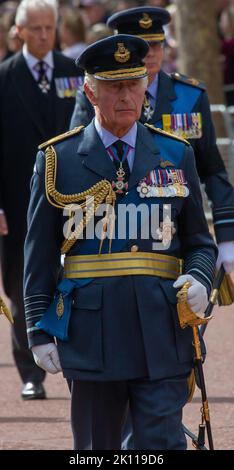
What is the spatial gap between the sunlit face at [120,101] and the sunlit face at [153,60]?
54.3 inches

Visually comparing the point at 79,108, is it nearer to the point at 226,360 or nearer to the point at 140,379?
the point at 140,379

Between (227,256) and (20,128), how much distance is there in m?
2.08

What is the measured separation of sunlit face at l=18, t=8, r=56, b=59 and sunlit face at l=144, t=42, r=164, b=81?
1.48 meters

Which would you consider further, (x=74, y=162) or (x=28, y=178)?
(x=28, y=178)

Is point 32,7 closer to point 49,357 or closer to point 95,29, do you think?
point 49,357

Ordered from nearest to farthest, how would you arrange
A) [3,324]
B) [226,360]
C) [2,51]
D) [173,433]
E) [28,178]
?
[173,433]
[28,178]
[226,360]
[3,324]
[2,51]

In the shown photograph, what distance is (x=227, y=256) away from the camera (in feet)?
20.0

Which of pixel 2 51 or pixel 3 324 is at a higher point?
pixel 2 51

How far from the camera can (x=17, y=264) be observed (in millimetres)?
7961

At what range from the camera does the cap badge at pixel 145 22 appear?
21.5 ft

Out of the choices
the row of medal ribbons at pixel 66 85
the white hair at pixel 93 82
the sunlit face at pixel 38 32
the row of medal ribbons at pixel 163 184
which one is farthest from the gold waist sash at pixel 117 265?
the sunlit face at pixel 38 32

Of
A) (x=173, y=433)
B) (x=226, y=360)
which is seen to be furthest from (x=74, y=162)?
(x=226, y=360)
